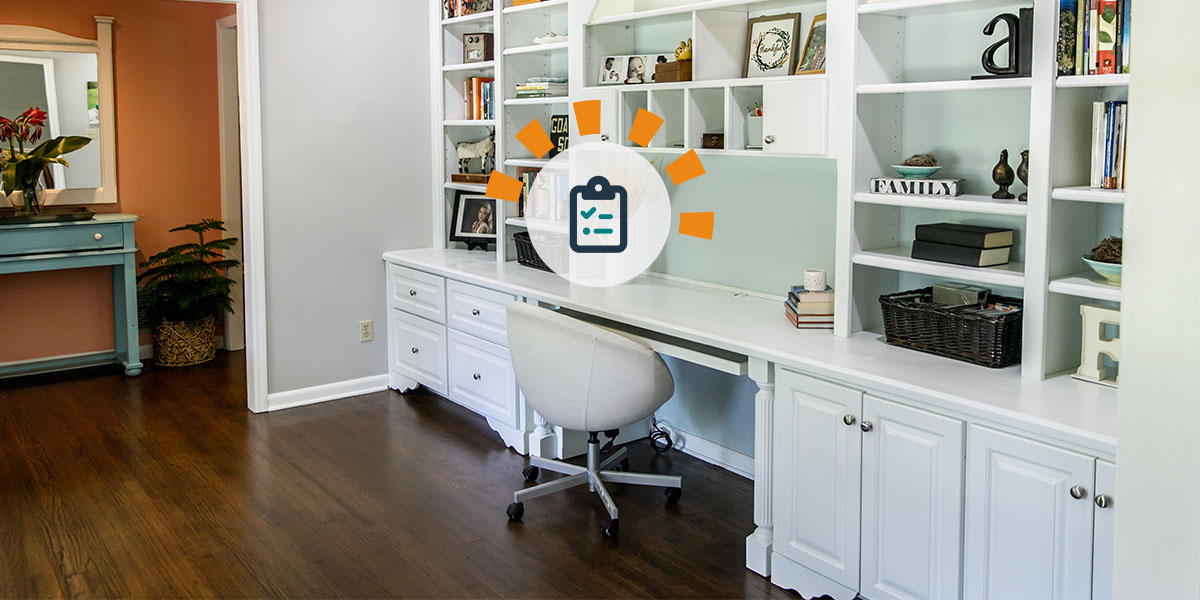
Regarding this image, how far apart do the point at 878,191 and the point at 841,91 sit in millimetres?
321

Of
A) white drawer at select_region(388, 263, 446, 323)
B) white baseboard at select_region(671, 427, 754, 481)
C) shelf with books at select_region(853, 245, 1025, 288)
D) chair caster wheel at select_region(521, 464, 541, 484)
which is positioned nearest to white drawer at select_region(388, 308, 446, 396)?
white drawer at select_region(388, 263, 446, 323)

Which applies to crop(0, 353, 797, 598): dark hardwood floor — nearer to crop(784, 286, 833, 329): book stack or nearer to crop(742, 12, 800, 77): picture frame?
crop(784, 286, 833, 329): book stack

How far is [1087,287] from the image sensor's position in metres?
2.43

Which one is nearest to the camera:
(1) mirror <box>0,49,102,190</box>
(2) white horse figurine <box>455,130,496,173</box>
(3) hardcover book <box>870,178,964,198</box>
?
(3) hardcover book <box>870,178,964,198</box>

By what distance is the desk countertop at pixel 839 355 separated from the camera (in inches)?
89.8

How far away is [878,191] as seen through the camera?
2.98 m

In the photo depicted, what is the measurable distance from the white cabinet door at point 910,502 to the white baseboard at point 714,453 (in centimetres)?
114

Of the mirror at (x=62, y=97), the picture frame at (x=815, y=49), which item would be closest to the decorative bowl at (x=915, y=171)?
the picture frame at (x=815, y=49)

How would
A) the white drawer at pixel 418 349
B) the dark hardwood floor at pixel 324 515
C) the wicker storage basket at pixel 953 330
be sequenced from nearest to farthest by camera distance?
1. the wicker storage basket at pixel 953 330
2. the dark hardwood floor at pixel 324 515
3. the white drawer at pixel 418 349

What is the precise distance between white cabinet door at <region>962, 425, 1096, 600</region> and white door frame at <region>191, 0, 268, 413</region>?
345cm

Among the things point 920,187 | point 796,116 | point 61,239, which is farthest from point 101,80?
point 920,187

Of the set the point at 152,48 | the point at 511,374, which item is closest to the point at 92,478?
the point at 511,374

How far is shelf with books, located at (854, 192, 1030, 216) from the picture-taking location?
2.58 metres

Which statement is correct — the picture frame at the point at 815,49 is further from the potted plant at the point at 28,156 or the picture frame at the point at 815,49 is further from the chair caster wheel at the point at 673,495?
the potted plant at the point at 28,156
